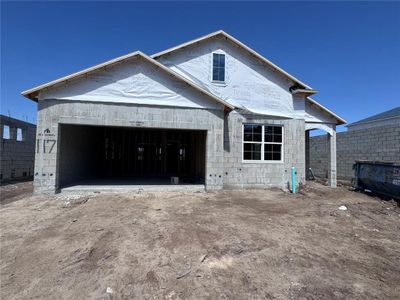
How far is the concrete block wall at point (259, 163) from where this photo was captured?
40.4 ft

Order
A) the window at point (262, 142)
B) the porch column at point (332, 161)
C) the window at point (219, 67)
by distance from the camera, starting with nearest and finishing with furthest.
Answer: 1. the window at point (262, 142)
2. the window at point (219, 67)
3. the porch column at point (332, 161)

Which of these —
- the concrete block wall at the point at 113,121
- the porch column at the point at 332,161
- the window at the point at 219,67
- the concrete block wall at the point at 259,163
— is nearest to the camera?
the concrete block wall at the point at 113,121

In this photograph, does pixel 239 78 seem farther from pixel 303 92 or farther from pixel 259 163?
pixel 259 163

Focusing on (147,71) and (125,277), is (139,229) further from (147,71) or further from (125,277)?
(147,71)

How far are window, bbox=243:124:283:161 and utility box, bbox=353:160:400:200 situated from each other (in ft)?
12.0

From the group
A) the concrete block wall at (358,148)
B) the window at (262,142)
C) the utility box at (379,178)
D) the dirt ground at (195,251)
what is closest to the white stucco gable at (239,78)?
the window at (262,142)

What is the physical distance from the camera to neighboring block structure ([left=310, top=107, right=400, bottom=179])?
13.0 meters

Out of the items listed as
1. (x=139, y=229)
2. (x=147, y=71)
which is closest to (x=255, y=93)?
(x=147, y=71)

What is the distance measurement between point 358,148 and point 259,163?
23.6ft

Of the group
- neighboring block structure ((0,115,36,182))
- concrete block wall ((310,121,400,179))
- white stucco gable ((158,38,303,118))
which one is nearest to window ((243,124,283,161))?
white stucco gable ((158,38,303,118))

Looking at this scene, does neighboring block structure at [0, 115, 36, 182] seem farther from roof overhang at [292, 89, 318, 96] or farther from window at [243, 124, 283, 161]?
roof overhang at [292, 89, 318, 96]

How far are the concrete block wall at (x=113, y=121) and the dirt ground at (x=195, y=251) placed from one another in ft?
5.51

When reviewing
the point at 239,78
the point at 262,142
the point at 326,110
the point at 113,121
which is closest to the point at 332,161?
the point at 326,110

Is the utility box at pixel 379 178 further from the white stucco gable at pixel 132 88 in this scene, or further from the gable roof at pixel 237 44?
the white stucco gable at pixel 132 88
